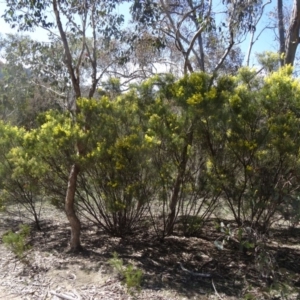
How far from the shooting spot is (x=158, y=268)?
5.22 metres

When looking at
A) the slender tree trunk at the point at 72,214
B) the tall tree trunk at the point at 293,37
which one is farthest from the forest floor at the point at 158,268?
the tall tree trunk at the point at 293,37

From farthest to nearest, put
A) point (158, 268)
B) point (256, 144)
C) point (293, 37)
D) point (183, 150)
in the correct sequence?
point (293, 37)
point (183, 150)
point (158, 268)
point (256, 144)

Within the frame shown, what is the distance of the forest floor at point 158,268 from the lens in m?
4.41

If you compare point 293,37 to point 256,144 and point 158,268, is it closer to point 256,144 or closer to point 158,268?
point 256,144

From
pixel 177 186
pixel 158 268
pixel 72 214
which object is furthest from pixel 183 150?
pixel 72 214

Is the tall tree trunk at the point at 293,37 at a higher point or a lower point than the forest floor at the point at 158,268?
higher

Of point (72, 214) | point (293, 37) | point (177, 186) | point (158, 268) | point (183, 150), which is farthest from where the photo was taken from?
point (293, 37)

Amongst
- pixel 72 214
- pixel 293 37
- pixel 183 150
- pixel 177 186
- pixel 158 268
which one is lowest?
pixel 158 268

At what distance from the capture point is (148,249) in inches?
231

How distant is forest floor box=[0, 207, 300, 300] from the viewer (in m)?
4.41

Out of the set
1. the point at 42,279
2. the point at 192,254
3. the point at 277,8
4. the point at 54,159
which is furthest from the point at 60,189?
the point at 277,8

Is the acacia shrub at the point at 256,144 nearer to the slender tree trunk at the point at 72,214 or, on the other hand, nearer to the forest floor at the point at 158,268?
the forest floor at the point at 158,268

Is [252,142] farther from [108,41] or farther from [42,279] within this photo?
[108,41]

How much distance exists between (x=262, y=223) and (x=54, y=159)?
2.87 m
